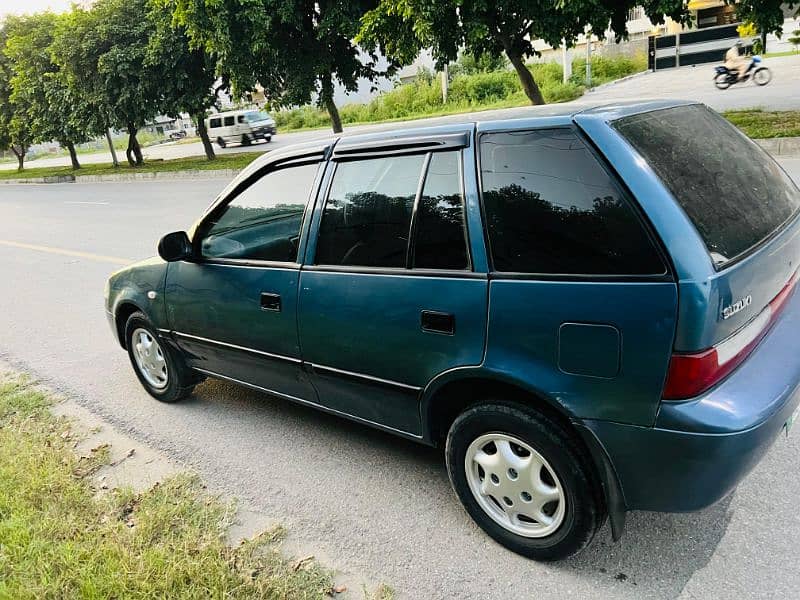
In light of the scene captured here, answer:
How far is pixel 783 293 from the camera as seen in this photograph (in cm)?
259

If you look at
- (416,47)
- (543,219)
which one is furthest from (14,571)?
(416,47)

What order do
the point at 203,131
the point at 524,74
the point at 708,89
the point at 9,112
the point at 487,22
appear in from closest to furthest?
the point at 487,22 < the point at 524,74 < the point at 708,89 < the point at 203,131 < the point at 9,112

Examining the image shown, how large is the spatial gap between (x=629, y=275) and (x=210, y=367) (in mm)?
2681

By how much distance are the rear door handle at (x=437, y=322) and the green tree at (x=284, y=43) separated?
1506 cm

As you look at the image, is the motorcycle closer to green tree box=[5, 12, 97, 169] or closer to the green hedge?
the green hedge

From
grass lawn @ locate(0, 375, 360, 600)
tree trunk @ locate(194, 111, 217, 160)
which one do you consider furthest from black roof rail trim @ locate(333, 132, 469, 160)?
tree trunk @ locate(194, 111, 217, 160)

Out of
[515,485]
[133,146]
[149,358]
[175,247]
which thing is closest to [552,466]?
[515,485]

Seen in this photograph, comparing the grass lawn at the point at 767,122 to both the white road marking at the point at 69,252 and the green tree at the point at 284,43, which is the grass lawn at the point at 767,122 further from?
the white road marking at the point at 69,252

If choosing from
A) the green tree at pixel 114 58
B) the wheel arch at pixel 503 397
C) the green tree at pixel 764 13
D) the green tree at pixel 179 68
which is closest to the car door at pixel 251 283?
the wheel arch at pixel 503 397

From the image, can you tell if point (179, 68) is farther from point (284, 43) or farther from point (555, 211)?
point (555, 211)

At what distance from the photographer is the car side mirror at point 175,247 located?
144 inches

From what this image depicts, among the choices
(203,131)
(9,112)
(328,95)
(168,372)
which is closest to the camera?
(168,372)

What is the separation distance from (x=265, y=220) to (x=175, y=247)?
61 cm

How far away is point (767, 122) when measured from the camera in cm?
1207
